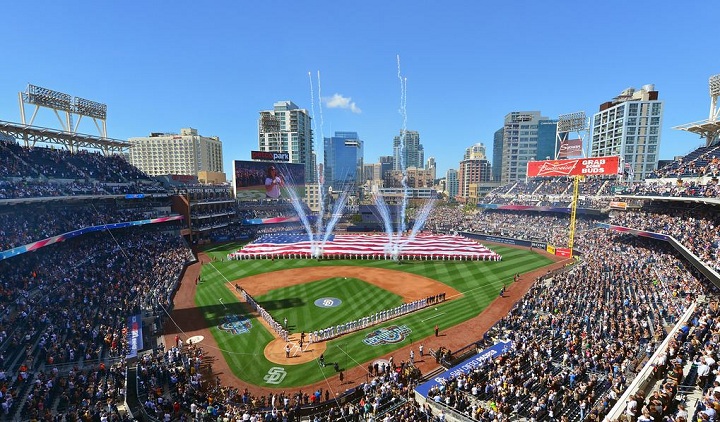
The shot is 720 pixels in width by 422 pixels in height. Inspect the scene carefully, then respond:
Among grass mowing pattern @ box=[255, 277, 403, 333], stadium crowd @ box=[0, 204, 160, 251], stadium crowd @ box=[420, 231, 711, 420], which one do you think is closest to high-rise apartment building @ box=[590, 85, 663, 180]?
stadium crowd @ box=[420, 231, 711, 420]

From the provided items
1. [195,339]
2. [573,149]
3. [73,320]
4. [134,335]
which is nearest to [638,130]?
[573,149]

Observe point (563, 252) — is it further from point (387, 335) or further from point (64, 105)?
point (64, 105)

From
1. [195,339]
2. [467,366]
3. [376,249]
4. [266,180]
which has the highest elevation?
[266,180]

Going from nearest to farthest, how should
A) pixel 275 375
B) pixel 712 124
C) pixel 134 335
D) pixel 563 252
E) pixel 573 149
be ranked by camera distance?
pixel 275 375 → pixel 134 335 → pixel 712 124 → pixel 563 252 → pixel 573 149

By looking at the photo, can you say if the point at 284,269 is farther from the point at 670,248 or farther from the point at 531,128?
the point at 531,128

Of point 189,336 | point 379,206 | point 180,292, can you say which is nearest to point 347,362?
point 189,336

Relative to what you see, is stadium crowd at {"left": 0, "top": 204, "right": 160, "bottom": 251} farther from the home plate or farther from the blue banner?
the blue banner

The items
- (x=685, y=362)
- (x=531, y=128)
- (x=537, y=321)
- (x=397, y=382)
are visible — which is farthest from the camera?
(x=531, y=128)

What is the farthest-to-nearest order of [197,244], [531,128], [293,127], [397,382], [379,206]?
[531,128] < [293,127] < [379,206] < [197,244] < [397,382]
